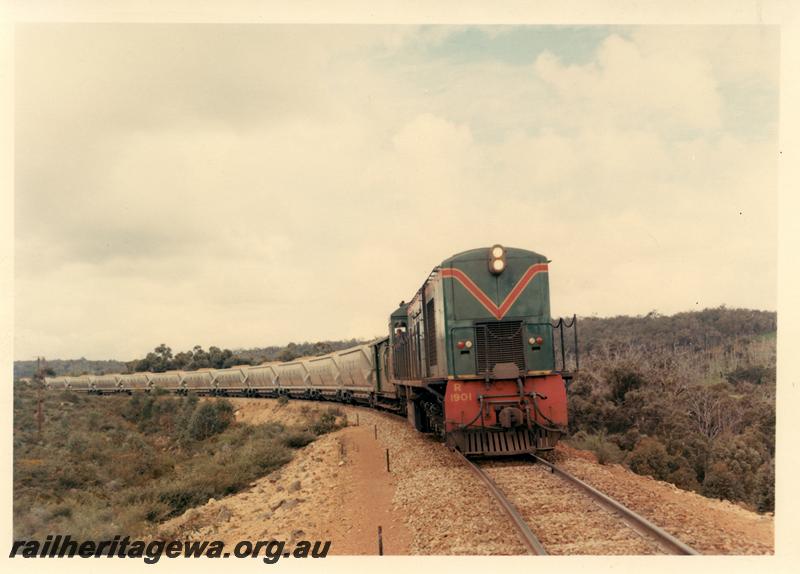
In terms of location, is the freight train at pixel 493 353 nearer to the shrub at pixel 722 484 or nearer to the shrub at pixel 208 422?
the shrub at pixel 722 484

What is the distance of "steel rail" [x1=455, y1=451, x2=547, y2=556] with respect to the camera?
22.2 ft

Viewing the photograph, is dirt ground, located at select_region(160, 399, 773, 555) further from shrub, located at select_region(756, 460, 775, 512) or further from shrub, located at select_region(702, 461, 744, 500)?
shrub, located at select_region(756, 460, 775, 512)

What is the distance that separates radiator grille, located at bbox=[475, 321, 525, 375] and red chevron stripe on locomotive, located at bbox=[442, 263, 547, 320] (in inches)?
9.3

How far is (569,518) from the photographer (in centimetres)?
787

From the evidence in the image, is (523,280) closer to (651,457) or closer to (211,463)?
(651,457)

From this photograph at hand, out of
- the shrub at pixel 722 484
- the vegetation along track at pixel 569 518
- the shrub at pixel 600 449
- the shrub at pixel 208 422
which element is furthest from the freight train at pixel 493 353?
the shrub at pixel 208 422

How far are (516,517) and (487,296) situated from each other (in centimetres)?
507

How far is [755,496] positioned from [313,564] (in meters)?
10.5

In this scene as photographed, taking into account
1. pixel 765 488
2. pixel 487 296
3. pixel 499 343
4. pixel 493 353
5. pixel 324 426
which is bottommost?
pixel 765 488

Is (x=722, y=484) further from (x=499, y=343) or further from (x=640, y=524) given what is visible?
(x=640, y=524)

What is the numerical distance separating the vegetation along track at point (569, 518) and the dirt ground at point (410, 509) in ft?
0.38

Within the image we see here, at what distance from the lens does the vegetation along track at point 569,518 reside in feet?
22.2

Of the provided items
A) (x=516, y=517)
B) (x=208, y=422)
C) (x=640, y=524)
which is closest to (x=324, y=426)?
(x=208, y=422)

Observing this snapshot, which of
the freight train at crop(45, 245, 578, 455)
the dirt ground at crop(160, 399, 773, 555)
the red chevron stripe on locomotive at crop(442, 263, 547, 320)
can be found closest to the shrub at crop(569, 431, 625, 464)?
the dirt ground at crop(160, 399, 773, 555)
